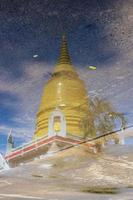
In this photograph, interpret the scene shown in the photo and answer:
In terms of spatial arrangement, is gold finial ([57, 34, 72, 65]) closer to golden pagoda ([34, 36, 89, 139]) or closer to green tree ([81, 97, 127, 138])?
golden pagoda ([34, 36, 89, 139])

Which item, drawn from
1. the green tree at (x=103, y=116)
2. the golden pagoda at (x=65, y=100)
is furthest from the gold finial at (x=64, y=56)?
the green tree at (x=103, y=116)

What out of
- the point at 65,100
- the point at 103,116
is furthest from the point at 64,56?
the point at 103,116

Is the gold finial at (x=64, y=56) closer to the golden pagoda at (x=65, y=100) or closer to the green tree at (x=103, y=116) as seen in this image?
the golden pagoda at (x=65, y=100)

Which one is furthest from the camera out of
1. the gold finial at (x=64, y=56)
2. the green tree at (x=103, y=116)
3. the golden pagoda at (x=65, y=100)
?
the gold finial at (x=64, y=56)

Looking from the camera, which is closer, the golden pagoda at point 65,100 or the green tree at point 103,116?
the green tree at point 103,116

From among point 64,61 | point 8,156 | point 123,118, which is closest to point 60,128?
point 8,156

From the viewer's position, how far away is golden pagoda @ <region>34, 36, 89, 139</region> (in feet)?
88.4

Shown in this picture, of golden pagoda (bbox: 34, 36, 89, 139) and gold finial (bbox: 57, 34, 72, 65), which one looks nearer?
golden pagoda (bbox: 34, 36, 89, 139)

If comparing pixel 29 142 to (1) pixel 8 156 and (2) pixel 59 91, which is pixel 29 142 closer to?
(1) pixel 8 156

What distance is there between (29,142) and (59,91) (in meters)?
8.59

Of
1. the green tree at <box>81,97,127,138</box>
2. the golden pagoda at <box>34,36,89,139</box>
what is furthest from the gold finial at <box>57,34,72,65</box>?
the green tree at <box>81,97,127,138</box>

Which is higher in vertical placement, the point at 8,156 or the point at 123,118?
the point at 123,118

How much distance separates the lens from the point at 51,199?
152 inches

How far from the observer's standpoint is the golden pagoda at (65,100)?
27.0m
